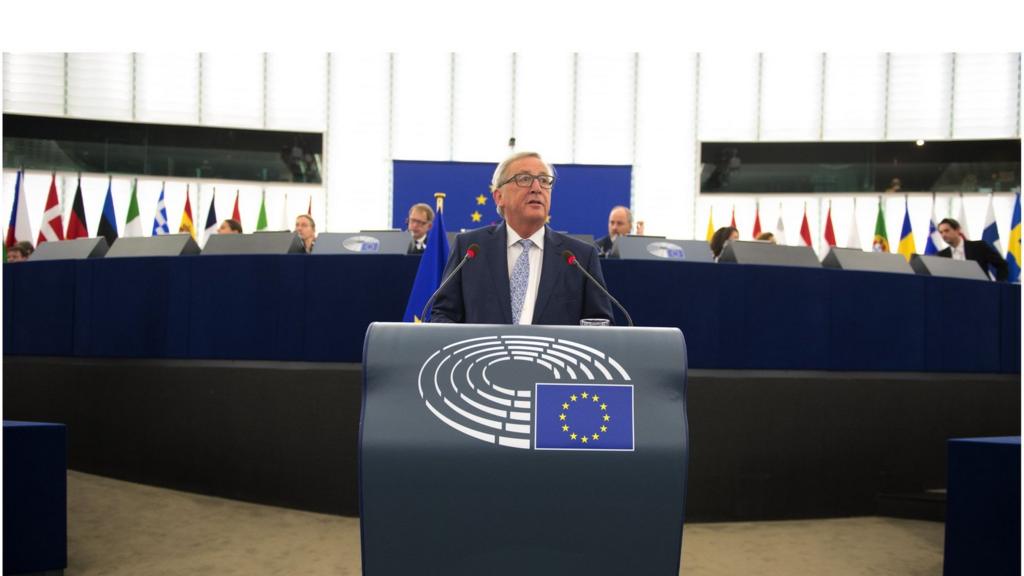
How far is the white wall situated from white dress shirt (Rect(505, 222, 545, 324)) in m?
10.9

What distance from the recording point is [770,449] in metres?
4.69

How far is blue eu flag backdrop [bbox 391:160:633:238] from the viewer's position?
9.67 metres

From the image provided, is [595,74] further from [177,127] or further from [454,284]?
[454,284]

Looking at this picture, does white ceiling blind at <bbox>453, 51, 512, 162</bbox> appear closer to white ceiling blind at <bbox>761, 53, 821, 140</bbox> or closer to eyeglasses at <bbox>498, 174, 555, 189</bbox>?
white ceiling blind at <bbox>761, 53, 821, 140</bbox>

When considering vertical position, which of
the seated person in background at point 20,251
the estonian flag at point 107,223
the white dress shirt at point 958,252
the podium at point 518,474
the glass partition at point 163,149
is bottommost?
the podium at point 518,474

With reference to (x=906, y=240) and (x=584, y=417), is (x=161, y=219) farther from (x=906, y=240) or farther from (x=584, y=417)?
(x=584, y=417)

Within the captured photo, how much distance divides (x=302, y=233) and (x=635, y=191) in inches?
302

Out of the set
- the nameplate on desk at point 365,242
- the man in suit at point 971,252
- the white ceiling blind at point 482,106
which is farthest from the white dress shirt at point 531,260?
the white ceiling blind at point 482,106

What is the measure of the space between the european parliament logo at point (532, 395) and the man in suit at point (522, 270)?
0.66 metres

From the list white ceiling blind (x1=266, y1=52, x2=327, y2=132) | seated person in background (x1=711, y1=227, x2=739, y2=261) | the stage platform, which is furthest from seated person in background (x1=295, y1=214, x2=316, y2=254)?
white ceiling blind (x1=266, y1=52, x2=327, y2=132)

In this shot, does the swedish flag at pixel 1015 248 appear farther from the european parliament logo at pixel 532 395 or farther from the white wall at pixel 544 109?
the european parliament logo at pixel 532 395

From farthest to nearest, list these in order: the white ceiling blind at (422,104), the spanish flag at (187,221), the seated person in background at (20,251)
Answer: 1. the white ceiling blind at (422,104)
2. the spanish flag at (187,221)
3. the seated person in background at (20,251)

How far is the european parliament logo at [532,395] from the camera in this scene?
1.82 m

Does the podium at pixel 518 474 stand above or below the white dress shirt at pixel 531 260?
below
